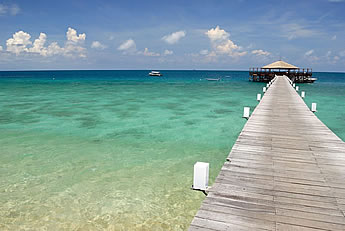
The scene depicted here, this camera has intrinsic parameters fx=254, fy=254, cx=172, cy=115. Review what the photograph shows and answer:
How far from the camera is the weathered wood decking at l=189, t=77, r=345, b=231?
11.8ft


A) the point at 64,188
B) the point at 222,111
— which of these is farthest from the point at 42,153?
the point at 222,111

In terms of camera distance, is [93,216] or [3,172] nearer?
[93,216]

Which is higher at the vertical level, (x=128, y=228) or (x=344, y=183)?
(x=344, y=183)

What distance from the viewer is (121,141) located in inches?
476

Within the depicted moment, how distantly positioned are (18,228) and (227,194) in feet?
15.0

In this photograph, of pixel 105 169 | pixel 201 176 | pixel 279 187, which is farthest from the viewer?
pixel 105 169

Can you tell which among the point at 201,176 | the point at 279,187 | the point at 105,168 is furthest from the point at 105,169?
the point at 279,187

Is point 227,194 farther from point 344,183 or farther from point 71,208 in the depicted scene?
point 71,208

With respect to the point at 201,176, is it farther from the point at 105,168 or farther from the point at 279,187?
→ the point at 105,168

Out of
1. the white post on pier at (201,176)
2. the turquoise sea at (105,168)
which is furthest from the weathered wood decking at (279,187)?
the turquoise sea at (105,168)

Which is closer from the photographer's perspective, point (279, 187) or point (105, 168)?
point (279, 187)

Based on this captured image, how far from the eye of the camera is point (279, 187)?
15.3ft

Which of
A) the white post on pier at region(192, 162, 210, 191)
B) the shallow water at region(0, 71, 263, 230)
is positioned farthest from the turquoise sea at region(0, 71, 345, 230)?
the white post on pier at region(192, 162, 210, 191)

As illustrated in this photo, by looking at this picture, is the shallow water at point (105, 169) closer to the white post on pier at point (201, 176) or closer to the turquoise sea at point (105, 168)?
the turquoise sea at point (105, 168)
